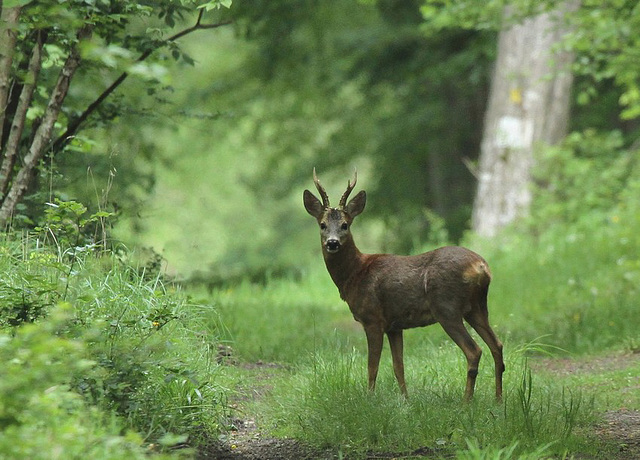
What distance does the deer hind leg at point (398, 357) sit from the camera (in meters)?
6.53

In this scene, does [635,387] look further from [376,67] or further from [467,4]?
[376,67]

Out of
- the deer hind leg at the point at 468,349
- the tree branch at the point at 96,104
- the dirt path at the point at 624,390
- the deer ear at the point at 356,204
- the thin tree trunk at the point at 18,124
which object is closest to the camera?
the dirt path at the point at 624,390

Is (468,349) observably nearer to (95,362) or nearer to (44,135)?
(95,362)

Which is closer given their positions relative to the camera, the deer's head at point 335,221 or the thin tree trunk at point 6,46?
the thin tree trunk at point 6,46

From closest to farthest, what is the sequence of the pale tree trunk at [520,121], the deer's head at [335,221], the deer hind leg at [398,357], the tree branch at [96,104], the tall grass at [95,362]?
the tall grass at [95,362] < the deer hind leg at [398,357] < the deer's head at [335,221] < the tree branch at [96,104] < the pale tree trunk at [520,121]

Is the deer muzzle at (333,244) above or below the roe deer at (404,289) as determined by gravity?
above

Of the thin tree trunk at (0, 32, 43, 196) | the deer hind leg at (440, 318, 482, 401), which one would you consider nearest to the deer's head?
the deer hind leg at (440, 318, 482, 401)

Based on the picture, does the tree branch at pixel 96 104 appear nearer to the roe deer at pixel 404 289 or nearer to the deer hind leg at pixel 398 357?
the roe deer at pixel 404 289

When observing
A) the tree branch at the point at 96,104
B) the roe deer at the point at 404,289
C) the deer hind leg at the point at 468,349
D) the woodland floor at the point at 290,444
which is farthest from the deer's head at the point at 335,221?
the tree branch at the point at 96,104

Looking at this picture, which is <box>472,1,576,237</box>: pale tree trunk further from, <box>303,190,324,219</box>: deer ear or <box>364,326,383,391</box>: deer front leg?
<box>364,326,383,391</box>: deer front leg

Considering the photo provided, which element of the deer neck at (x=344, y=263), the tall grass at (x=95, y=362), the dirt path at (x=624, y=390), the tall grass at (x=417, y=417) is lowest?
the dirt path at (x=624, y=390)

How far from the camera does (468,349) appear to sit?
249 inches

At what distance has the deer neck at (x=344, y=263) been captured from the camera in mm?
6914

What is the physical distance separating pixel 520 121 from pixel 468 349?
328 inches
